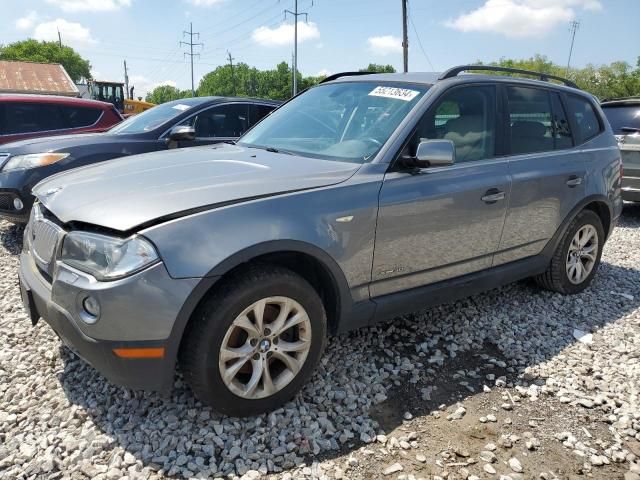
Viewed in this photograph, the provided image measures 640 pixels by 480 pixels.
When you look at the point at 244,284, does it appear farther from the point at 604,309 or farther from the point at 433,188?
the point at 604,309

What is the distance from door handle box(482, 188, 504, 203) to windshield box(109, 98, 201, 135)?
4.16 meters

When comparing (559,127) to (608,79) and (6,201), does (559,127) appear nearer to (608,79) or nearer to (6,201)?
(6,201)

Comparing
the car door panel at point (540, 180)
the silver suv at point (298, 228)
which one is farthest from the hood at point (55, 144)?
the car door panel at point (540, 180)

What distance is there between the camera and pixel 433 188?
10.3 ft

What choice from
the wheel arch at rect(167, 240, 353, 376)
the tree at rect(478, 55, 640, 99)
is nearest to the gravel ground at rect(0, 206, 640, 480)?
the wheel arch at rect(167, 240, 353, 376)

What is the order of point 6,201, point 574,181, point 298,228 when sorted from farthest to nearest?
point 6,201
point 574,181
point 298,228

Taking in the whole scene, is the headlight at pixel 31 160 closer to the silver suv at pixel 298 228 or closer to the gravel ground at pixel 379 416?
the gravel ground at pixel 379 416

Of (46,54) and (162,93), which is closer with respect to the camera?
(46,54)

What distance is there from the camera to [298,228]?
2.57 meters

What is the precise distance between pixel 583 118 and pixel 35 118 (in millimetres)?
7013

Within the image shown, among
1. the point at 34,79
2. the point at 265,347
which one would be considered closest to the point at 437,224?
the point at 265,347

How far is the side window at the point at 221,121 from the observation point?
6.39 meters

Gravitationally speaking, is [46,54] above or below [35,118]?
above

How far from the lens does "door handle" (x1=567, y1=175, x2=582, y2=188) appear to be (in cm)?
411
